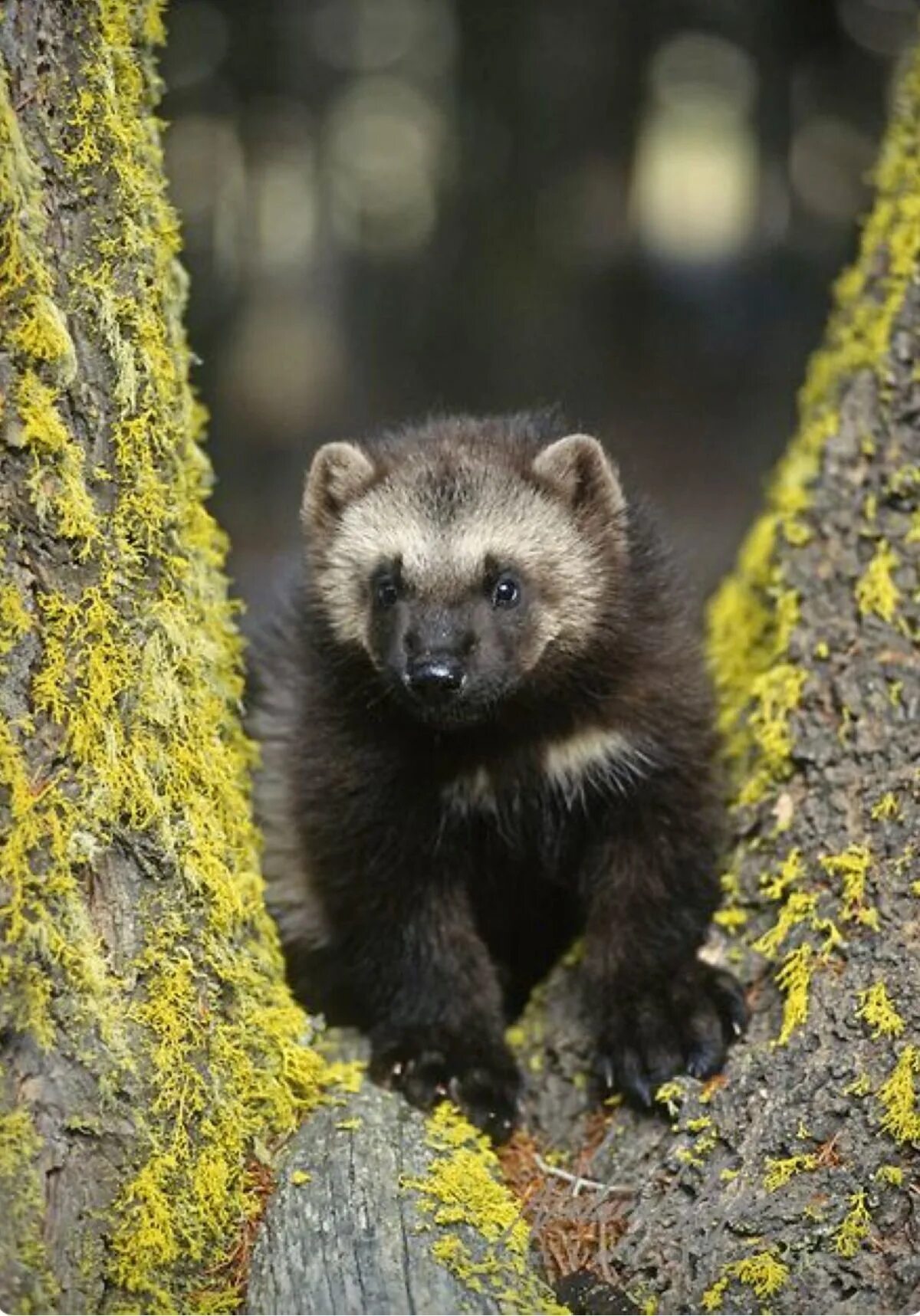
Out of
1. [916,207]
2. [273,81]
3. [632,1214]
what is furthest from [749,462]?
[632,1214]

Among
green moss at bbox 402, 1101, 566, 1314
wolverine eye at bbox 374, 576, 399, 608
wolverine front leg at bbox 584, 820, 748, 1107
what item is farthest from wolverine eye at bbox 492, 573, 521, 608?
green moss at bbox 402, 1101, 566, 1314

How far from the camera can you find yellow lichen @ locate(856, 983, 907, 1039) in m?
3.94

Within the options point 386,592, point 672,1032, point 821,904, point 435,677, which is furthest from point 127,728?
point 821,904

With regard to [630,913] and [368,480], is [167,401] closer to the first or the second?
[368,480]

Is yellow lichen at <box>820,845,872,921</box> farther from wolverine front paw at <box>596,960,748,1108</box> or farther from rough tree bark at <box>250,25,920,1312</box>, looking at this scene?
wolverine front paw at <box>596,960,748,1108</box>

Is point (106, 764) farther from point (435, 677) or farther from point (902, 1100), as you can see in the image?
point (902, 1100)

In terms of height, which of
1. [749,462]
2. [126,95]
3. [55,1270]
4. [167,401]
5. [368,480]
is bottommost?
[749,462]

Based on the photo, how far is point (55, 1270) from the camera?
11.4 ft

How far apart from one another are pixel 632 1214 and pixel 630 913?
3.26 ft

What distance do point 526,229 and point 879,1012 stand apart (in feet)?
62.8

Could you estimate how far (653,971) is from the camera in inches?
190

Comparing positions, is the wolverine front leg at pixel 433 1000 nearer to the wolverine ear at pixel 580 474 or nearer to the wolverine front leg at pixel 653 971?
the wolverine front leg at pixel 653 971

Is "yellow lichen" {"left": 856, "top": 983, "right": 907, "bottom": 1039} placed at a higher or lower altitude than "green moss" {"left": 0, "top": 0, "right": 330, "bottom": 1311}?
lower

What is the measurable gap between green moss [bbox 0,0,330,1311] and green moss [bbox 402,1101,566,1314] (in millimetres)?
392
